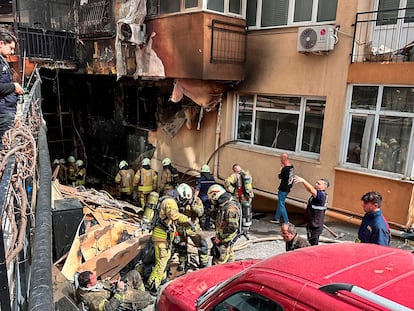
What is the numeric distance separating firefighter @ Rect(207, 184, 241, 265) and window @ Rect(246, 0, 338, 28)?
5151mm

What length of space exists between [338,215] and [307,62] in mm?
3758

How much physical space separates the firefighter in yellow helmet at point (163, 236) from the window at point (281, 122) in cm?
449

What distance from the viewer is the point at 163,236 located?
576 cm

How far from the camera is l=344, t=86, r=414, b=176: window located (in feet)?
23.2

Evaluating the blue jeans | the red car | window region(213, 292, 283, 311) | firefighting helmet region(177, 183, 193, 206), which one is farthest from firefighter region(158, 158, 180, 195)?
window region(213, 292, 283, 311)

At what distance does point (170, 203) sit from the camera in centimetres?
573

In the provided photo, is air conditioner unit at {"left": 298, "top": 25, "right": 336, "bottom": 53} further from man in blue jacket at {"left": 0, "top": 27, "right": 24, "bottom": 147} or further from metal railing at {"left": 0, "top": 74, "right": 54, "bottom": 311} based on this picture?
metal railing at {"left": 0, "top": 74, "right": 54, "bottom": 311}

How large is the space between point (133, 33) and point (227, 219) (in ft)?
21.0

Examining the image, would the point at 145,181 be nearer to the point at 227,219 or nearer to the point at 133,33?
the point at 133,33

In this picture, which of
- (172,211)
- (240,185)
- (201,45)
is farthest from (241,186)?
(201,45)

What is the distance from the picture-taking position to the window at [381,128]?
23.2 ft

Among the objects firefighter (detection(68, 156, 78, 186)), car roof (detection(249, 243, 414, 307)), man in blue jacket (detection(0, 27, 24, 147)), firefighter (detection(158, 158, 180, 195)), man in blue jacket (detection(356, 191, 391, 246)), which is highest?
man in blue jacket (detection(0, 27, 24, 147))

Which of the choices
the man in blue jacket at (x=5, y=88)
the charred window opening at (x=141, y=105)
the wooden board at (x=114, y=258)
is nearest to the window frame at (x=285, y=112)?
the charred window opening at (x=141, y=105)

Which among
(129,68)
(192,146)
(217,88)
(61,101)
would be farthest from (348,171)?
(61,101)
